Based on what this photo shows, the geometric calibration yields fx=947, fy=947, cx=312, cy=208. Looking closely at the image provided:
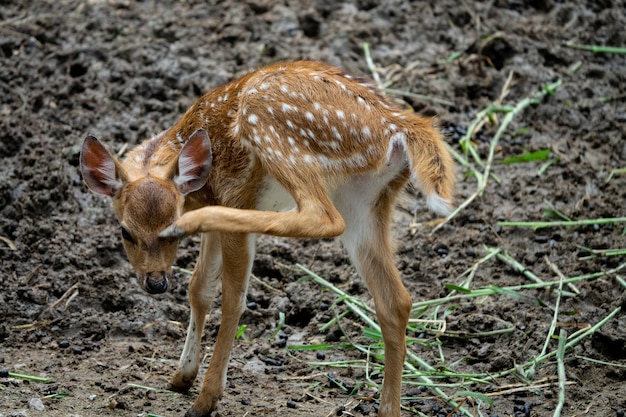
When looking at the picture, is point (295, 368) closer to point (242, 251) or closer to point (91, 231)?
point (242, 251)

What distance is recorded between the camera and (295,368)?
615cm

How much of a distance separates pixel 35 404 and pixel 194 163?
1613mm

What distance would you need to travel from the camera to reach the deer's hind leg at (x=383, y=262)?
5449 mm

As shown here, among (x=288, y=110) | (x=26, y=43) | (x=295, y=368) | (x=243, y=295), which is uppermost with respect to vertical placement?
(x=26, y=43)

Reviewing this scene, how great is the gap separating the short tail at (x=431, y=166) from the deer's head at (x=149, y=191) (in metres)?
1.19

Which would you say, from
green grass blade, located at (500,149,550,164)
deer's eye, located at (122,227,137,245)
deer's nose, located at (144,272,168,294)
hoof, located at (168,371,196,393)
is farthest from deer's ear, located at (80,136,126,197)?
green grass blade, located at (500,149,550,164)

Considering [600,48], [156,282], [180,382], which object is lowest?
[180,382]

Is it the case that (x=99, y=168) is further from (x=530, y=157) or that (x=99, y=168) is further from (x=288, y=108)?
(x=530, y=157)

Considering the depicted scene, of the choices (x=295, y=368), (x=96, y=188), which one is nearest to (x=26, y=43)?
(x=96, y=188)

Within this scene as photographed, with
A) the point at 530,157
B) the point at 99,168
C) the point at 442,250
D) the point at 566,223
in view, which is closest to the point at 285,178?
the point at 99,168

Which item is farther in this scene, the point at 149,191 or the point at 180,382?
the point at 180,382

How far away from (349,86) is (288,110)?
477 millimetres

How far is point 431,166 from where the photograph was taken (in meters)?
5.42

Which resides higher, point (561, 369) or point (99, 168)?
point (99, 168)
